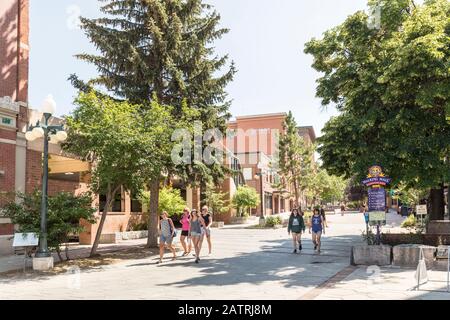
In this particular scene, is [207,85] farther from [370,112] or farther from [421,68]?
[421,68]

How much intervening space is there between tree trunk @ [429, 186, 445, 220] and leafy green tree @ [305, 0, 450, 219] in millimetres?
2602

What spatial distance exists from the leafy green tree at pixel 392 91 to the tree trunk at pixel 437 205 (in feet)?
8.54

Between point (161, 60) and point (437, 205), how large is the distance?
525 inches

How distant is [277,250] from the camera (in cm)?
1784

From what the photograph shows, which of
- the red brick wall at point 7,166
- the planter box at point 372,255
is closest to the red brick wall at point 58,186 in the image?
the red brick wall at point 7,166

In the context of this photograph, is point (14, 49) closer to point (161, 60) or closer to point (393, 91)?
point (161, 60)

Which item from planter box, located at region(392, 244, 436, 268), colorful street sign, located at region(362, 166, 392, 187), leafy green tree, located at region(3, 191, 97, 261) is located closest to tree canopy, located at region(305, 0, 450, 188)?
colorful street sign, located at region(362, 166, 392, 187)

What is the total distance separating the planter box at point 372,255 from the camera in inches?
515

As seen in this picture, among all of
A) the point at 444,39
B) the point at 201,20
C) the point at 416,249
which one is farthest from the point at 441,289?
the point at 201,20

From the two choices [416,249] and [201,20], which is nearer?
[416,249]

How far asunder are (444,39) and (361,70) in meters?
3.26

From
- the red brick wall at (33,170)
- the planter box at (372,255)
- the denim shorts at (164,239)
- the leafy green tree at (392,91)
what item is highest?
the leafy green tree at (392,91)

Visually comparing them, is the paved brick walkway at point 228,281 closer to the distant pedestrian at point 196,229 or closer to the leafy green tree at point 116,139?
the distant pedestrian at point 196,229

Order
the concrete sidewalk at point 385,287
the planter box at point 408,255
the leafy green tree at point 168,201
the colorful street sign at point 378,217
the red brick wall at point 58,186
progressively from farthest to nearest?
the red brick wall at point 58,186 < the leafy green tree at point 168,201 < the colorful street sign at point 378,217 < the planter box at point 408,255 < the concrete sidewalk at point 385,287
